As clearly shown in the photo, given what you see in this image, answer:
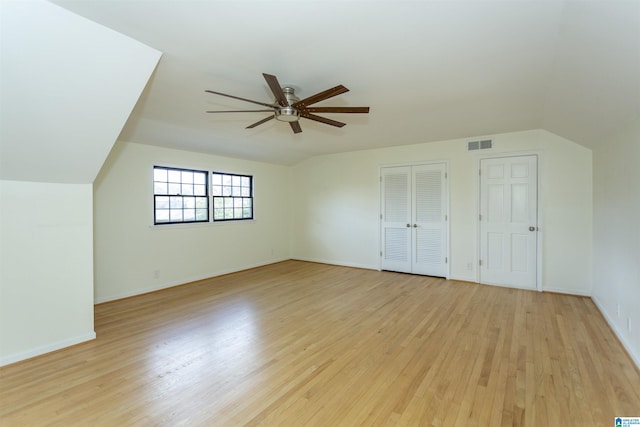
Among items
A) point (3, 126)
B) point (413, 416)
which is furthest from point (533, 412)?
point (3, 126)

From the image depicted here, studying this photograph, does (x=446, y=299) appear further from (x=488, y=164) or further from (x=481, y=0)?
(x=481, y=0)

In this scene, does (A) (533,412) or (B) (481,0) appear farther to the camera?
(A) (533,412)

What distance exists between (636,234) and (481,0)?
250cm

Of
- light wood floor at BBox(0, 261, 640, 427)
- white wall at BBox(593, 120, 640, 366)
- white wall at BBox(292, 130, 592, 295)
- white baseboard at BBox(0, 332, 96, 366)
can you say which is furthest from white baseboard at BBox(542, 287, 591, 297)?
white baseboard at BBox(0, 332, 96, 366)

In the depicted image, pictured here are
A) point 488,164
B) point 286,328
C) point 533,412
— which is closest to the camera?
point 533,412

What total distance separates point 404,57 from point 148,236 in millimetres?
4534

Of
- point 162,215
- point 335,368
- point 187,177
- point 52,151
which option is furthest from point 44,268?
point 335,368

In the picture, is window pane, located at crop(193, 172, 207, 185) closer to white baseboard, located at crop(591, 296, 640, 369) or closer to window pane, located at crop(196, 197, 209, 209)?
window pane, located at crop(196, 197, 209, 209)

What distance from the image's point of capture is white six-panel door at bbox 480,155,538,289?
4.67 meters

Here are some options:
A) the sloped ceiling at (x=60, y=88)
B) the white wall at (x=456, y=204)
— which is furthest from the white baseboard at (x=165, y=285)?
the sloped ceiling at (x=60, y=88)

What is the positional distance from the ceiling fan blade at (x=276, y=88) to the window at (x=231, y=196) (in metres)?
3.47

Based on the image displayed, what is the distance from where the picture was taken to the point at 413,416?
194 centimetres

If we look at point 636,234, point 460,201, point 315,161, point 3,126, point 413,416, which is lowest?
point 413,416

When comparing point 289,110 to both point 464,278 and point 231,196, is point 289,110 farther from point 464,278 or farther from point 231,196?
point 464,278
